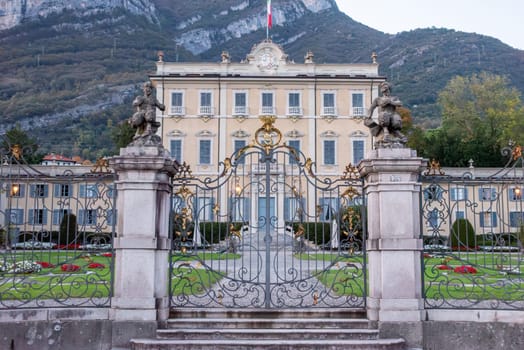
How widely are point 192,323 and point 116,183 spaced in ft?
7.95

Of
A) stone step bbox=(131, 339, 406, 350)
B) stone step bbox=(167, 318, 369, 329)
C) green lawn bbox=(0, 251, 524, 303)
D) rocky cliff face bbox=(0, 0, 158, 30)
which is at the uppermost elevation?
rocky cliff face bbox=(0, 0, 158, 30)

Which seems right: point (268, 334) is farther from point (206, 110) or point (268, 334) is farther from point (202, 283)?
point (206, 110)

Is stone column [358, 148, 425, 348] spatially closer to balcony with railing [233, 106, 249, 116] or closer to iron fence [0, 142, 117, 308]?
iron fence [0, 142, 117, 308]

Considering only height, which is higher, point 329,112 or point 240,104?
point 240,104

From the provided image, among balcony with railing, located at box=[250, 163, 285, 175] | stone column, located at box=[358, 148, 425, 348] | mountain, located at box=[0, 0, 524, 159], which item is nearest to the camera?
stone column, located at box=[358, 148, 425, 348]

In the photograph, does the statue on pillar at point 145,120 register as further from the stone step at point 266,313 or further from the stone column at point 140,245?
the stone step at point 266,313

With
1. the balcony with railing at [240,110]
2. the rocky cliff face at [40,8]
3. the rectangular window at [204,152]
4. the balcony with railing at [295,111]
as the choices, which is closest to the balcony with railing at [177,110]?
the rectangular window at [204,152]

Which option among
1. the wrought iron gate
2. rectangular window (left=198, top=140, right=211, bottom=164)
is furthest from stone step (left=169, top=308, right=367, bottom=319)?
rectangular window (left=198, top=140, right=211, bottom=164)

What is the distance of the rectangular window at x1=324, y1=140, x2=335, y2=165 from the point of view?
4309cm

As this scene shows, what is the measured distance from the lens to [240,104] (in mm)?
43250

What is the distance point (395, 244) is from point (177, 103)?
3659cm

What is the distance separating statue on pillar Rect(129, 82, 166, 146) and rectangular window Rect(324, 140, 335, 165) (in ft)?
115

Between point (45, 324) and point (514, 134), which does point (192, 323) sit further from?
point (514, 134)

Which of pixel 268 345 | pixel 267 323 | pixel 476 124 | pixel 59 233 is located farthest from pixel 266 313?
pixel 476 124
